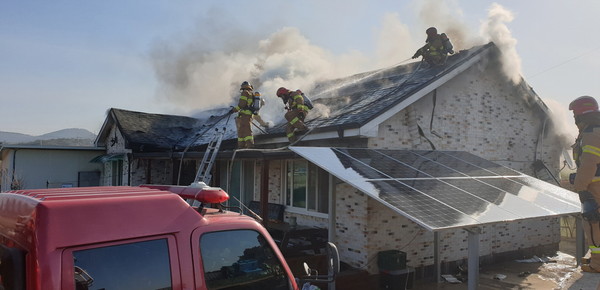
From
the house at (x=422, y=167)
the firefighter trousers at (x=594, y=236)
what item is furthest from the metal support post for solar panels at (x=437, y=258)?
the firefighter trousers at (x=594, y=236)

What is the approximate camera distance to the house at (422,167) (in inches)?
242

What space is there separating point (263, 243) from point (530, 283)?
7.76 metres

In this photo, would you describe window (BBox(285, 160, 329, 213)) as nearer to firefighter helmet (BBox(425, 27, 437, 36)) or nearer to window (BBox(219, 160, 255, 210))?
window (BBox(219, 160, 255, 210))

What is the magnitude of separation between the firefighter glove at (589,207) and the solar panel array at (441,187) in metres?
0.58

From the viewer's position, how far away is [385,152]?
8180 mm

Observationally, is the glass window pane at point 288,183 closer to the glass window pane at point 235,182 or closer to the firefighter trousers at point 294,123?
the firefighter trousers at point 294,123

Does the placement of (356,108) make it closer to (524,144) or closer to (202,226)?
(524,144)

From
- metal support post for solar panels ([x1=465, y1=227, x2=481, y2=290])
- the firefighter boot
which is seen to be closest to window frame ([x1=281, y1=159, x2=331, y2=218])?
metal support post for solar panels ([x1=465, y1=227, x2=481, y2=290])

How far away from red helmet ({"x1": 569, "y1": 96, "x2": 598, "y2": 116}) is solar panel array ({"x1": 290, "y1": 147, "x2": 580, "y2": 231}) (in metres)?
1.61

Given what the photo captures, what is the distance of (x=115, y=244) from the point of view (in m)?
2.53

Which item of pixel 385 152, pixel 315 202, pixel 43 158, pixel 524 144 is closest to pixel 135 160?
pixel 43 158

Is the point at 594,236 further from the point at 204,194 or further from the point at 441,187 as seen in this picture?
the point at 204,194

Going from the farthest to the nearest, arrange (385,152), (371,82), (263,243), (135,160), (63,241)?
(135,160) → (371,82) → (385,152) → (263,243) → (63,241)

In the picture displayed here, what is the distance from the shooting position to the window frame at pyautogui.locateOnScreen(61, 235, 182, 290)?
232 cm
